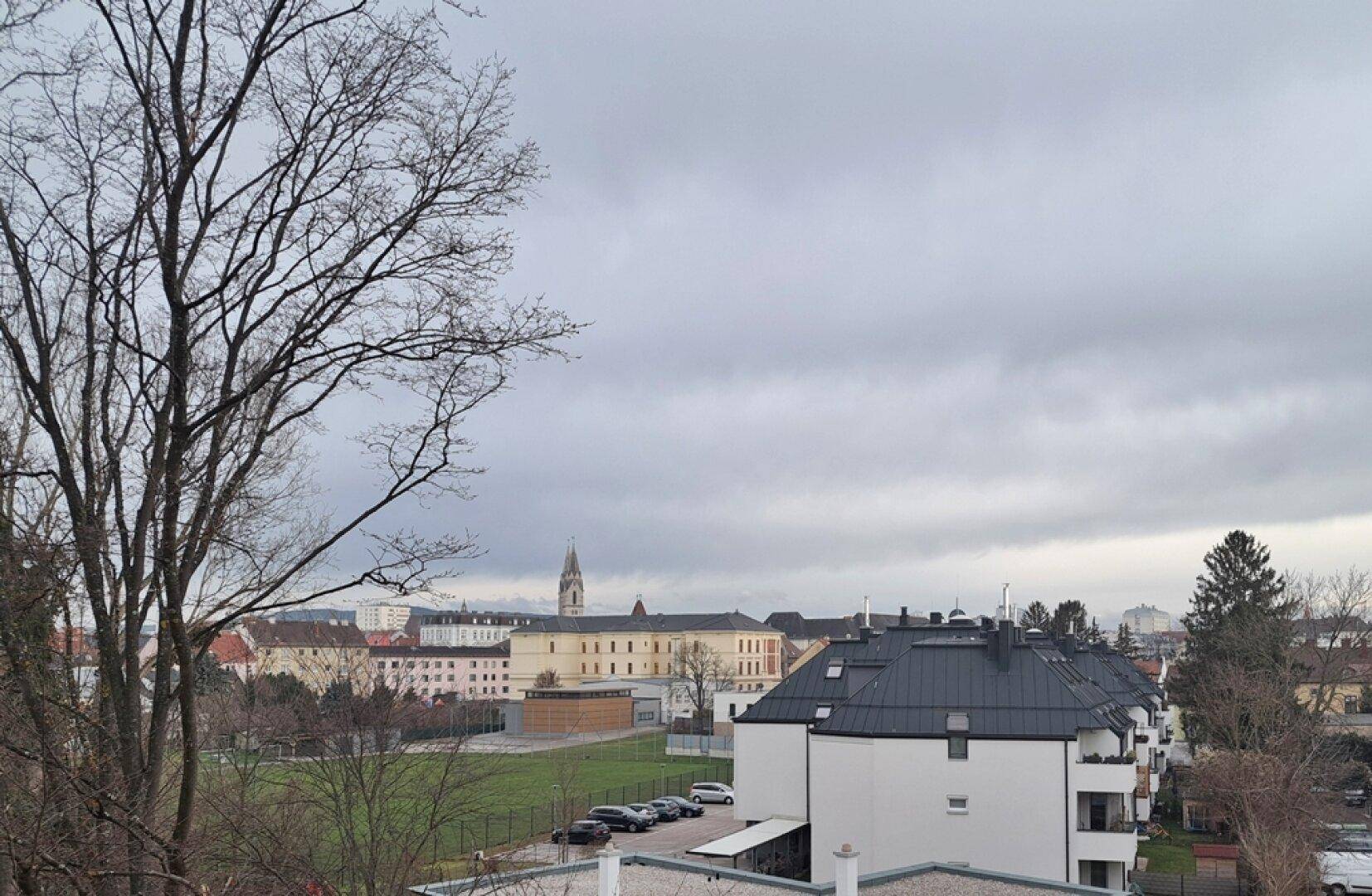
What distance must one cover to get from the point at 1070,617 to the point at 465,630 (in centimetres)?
10237

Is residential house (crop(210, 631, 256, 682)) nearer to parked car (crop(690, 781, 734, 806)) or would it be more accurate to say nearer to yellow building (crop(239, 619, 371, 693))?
yellow building (crop(239, 619, 371, 693))

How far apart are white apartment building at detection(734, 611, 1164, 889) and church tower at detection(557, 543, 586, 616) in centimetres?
12471

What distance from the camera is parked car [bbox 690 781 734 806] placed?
4953 centimetres

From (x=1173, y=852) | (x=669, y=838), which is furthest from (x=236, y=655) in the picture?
(x=1173, y=852)

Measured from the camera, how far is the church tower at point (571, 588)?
157 metres

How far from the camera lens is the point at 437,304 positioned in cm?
815

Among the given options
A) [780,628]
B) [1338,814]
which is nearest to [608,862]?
[1338,814]

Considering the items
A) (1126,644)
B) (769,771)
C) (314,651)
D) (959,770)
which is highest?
(314,651)

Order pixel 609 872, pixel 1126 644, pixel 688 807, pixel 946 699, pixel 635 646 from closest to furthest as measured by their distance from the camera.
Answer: pixel 609 872 < pixel 946 699 < pixel 688 807 < pixel 1126 644 < pixel 635 646

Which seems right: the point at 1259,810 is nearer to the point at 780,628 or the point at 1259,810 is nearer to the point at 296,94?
the point at 296,94

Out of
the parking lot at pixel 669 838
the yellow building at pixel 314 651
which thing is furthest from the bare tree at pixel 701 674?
the yellow building at pixel 314 651

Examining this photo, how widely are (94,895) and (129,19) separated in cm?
549

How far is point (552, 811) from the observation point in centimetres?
4006

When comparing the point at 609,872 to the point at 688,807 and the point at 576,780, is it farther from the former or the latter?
the point at 576,780
